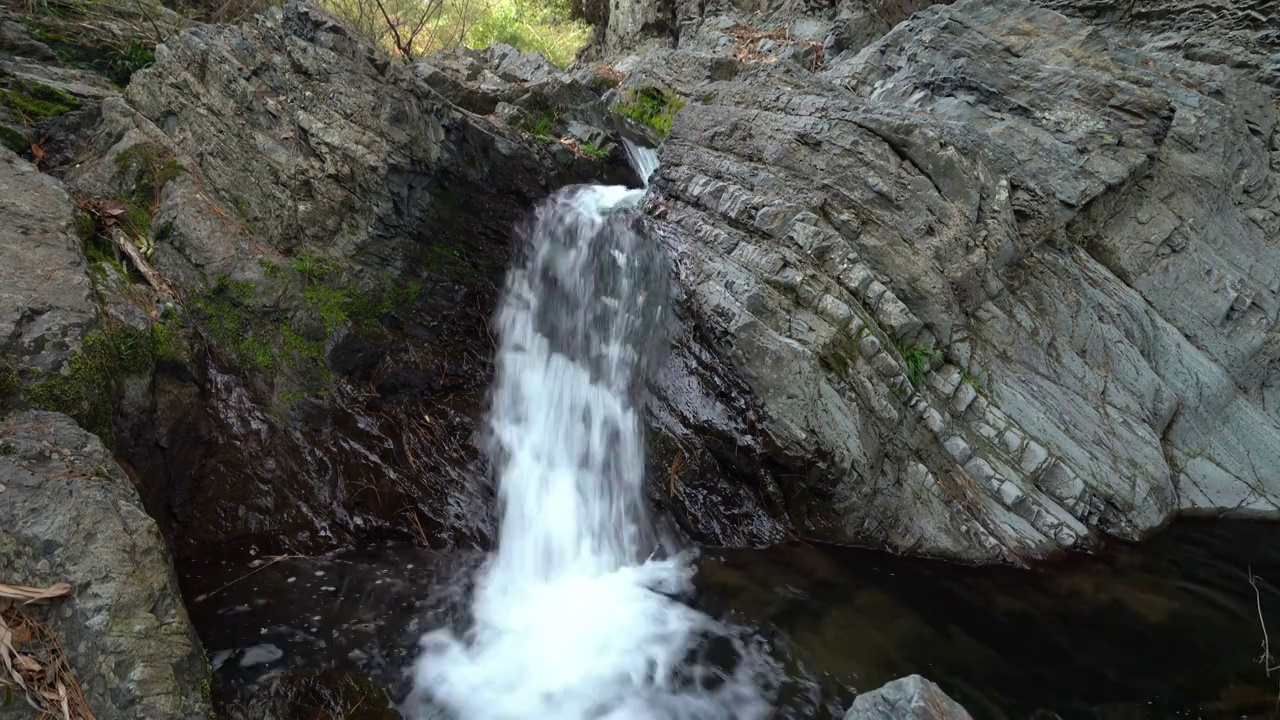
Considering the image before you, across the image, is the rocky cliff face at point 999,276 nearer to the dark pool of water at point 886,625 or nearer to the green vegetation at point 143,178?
the dark pool of water at point 886,625

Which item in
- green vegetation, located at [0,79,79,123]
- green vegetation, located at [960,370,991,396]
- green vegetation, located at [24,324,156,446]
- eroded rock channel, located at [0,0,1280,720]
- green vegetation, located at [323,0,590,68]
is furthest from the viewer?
green vegetation, located at [323,0,590,68]

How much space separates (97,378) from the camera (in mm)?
4152

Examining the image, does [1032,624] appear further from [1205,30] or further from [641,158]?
[1205,30]

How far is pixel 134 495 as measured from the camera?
11.8 ft

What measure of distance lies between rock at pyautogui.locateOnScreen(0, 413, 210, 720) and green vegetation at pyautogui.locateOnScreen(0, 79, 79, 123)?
386 cm

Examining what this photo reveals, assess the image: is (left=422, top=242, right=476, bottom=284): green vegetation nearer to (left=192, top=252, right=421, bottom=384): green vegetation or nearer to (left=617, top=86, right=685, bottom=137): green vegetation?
(left=192, top=252, right=421, bottom=384): green vegetation

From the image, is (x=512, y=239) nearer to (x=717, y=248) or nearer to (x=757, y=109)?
(x=717, y=248)

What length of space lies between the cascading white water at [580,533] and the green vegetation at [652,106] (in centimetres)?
376

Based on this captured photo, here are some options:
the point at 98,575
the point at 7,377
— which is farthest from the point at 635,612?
the point at 7,377

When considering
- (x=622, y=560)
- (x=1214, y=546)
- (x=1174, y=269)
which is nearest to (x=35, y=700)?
(x=622, y=560)

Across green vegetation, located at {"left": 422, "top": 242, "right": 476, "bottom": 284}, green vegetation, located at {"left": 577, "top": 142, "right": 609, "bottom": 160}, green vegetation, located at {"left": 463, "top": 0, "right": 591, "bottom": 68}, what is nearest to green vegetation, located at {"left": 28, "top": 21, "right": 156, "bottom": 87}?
green vegetation, located at {"left": 422, "top": 242, "right": 476, "bottom": 284}

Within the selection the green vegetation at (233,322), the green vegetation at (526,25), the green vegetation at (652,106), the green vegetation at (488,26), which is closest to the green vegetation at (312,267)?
the green vegetation at (233,322)

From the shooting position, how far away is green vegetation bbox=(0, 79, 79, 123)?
574 cm

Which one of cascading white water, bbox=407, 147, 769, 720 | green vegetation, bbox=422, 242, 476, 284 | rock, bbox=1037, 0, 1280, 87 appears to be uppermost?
rock, bbox=1037, 0, 1280, 87
